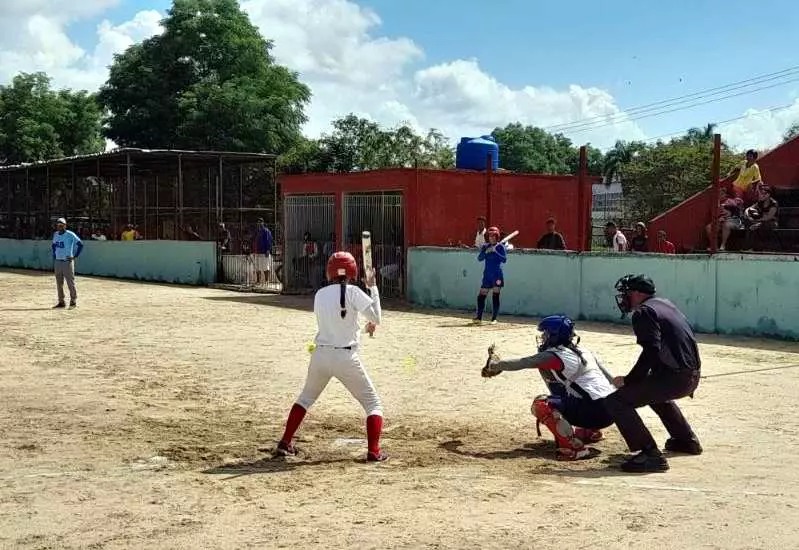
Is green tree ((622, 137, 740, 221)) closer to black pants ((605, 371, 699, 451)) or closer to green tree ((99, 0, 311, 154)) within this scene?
green tree ((99, 0, 311, 154))

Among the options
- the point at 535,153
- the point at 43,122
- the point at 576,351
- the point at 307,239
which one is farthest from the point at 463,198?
the point at 535,153

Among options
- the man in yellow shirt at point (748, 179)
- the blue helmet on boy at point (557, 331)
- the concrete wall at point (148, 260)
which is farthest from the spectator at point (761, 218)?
the concrete wall at point (148, 260)

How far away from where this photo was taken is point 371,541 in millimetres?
4973

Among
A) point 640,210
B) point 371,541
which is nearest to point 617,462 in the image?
point 371,541

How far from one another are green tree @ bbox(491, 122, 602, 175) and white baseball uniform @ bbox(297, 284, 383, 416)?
6012 centimetres

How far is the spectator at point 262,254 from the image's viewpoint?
2602 cm

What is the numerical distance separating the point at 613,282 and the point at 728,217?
3.58m

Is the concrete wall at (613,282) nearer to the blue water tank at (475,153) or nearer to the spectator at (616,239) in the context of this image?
the spectator at (616,239)

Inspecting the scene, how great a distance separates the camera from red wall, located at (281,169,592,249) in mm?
20797

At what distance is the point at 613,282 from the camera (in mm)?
16312

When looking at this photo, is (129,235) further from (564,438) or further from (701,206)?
(564,438)

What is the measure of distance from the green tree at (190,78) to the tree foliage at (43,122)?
7.07 metres

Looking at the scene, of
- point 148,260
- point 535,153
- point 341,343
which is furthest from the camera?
point 535,153

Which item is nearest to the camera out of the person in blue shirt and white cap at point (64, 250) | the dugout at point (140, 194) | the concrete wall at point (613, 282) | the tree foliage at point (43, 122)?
the concrete wall at point (613, 282)
